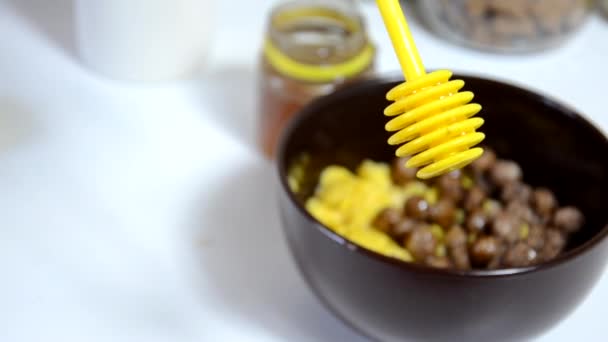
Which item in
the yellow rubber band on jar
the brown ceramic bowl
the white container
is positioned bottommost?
the brown ceramic bowl

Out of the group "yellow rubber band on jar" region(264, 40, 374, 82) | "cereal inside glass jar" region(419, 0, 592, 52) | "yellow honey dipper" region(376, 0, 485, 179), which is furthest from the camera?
"cereal inside glass jar" region(419, 0, 592, 52)

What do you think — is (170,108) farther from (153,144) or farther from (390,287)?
(390,287)

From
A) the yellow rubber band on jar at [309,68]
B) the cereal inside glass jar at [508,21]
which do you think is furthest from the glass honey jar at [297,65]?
the cereal inside glass jar at [508,21]

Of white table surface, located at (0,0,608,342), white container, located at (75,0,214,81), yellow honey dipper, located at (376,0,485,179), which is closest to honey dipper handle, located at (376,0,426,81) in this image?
yellow honey dipper, located at (376,0,485,179)

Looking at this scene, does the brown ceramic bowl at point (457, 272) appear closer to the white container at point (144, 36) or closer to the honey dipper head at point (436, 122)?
the honey dipper head at point (436, 122)

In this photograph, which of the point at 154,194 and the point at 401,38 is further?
the point at 154,194

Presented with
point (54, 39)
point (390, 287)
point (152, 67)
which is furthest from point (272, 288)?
point (54, 39)

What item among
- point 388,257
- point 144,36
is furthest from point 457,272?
point 144,36

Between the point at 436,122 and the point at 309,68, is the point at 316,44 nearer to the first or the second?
the point at 309,68

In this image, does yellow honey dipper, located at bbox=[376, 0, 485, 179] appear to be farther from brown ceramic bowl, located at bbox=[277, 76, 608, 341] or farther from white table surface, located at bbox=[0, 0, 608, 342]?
white table surface, located at bbox=[0, 0, 608, 342]
